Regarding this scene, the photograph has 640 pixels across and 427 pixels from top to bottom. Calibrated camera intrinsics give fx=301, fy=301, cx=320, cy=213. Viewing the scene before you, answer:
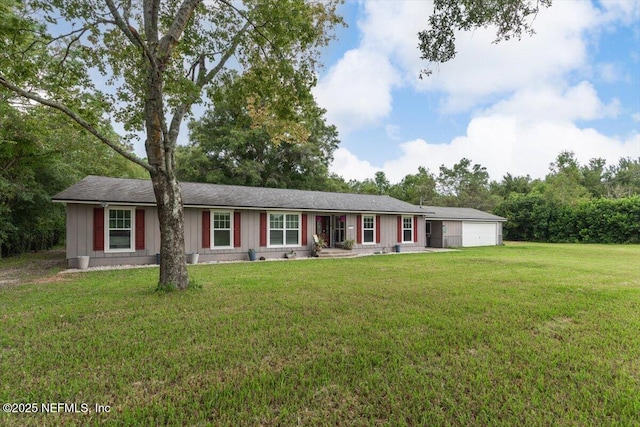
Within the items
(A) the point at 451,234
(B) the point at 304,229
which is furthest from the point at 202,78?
(A) the point at 451,234

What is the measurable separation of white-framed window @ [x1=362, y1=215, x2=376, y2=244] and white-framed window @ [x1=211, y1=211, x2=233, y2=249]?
7.19 meters

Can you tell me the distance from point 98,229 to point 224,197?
4.72m

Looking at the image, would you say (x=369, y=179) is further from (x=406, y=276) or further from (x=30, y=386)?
(x=30, y=386)

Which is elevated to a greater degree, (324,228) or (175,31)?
(175,31)

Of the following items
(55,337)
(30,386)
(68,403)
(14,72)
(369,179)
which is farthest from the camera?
(369,179)

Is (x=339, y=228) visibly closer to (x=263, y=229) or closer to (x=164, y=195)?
(x=263, y=229)

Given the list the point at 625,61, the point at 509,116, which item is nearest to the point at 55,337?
the point at 625,61

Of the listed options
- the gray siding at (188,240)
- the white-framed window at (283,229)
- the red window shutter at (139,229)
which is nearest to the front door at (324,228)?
the gray siding at (188,240)

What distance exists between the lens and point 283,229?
46.9ft

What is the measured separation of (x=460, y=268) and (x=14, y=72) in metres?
13.1

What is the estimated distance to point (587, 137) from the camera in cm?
4066

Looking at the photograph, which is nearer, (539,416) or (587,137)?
(539,416)

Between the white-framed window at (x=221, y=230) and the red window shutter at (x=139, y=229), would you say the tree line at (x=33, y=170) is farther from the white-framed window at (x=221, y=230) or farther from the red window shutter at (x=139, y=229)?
the white-framed window at (x=221, y=230)

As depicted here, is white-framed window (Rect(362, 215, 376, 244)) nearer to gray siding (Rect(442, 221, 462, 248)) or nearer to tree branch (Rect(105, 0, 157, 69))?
gray siding (Rect(442, 221, 462, 248))
